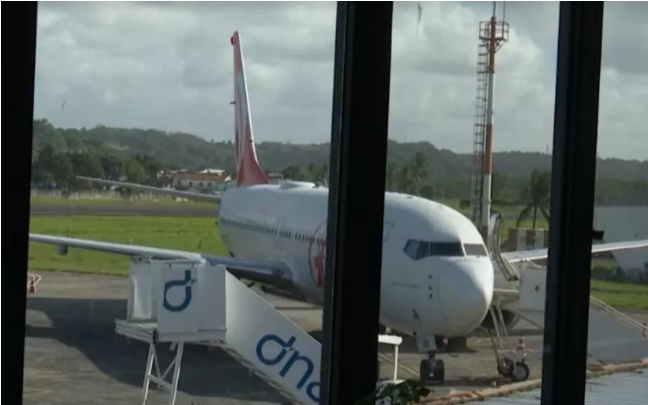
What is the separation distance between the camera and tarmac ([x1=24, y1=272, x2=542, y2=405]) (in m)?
1.75

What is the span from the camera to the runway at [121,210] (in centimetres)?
169

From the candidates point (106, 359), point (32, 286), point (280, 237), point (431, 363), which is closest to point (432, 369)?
point (431, 363)

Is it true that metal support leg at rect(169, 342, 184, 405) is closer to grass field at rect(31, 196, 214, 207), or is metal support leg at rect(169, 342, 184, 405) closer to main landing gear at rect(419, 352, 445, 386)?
grass field at rect(31, 196, 214, 207)

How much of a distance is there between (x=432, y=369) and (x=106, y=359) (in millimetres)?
1674

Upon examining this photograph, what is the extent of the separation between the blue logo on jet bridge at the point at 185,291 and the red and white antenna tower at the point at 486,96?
2.91ft

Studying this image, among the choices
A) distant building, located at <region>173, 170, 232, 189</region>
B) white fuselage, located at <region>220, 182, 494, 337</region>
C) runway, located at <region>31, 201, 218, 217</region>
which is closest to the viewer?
runway, located at <region>31, 201, 218, 217</region>

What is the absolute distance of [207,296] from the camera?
2893 mm

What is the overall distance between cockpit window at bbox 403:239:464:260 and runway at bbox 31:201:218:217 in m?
2.97

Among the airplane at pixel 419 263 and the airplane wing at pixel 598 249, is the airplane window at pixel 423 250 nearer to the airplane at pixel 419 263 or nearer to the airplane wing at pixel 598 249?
the airplane at pixel 419 263

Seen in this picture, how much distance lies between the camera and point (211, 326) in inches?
116

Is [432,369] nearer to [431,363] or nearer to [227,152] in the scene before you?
[431,363]

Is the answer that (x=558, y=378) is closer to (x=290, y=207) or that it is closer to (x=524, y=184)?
(x=524, y=184)

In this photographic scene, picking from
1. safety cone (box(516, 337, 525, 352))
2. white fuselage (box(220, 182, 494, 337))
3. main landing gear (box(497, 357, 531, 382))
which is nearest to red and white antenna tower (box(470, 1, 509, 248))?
main landing gear (box(497, 357, 531, 382))

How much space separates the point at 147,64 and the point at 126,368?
2.90 ft
